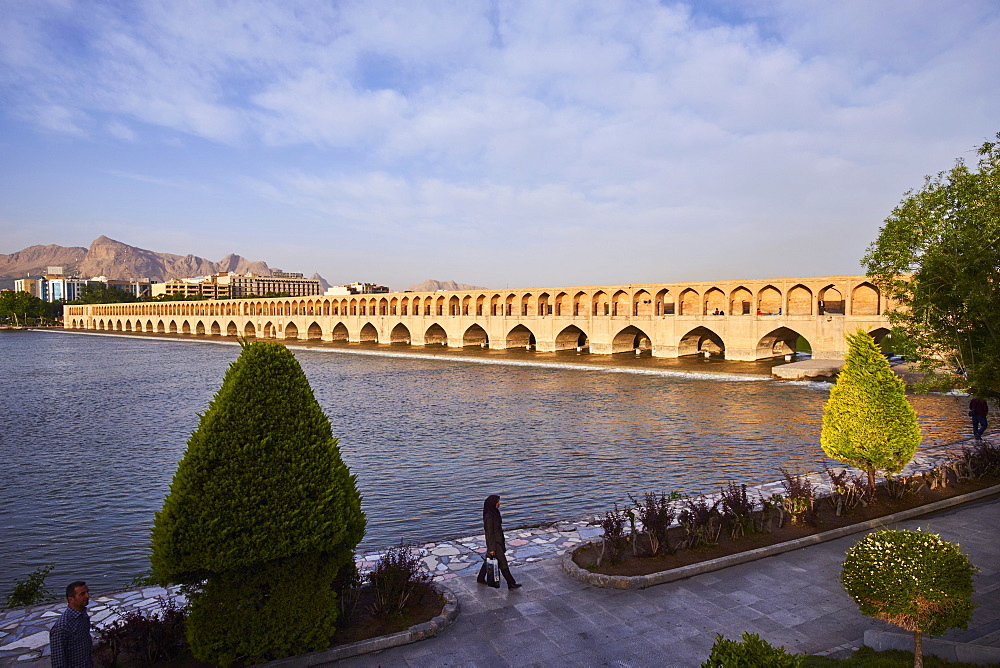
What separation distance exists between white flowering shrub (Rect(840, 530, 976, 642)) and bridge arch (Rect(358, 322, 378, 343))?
54829 mm

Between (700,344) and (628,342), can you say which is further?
(628,342)

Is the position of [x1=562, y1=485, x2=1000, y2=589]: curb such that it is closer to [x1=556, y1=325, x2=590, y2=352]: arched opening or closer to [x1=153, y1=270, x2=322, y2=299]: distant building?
[x1=556, y1=325, x2=590, y2=352]: arched opening

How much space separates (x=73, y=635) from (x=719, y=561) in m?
5.71

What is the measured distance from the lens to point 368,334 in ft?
192

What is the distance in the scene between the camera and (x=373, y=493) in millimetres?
10852

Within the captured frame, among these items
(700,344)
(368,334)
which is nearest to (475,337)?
(368,334)

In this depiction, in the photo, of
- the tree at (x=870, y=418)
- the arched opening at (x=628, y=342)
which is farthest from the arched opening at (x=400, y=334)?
the tree at (x=870, y=418)

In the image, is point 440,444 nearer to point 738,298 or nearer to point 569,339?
point 738,298

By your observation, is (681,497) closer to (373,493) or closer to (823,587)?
(823,587)

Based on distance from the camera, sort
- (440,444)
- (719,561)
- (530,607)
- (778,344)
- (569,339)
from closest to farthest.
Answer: (530,607) → (719,561) → (440,444) → (778,344) → (569,339)

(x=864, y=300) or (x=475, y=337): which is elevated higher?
(x=864, y=300)

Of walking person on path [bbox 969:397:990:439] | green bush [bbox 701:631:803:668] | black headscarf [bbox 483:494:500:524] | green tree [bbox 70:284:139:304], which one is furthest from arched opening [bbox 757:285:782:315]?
green tree [bbox 70:284:139:304]

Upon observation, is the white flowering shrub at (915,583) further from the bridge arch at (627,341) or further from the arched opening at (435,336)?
the arched opening at (435,336)

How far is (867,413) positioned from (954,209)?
16.2 ft
